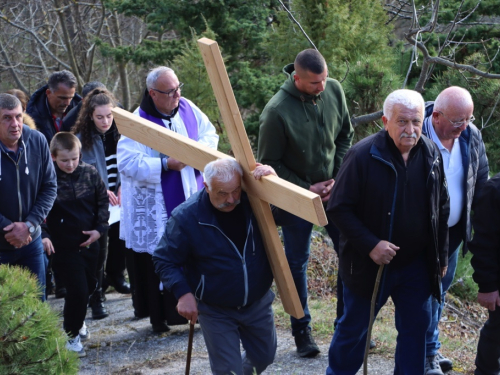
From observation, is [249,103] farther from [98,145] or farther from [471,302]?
[471,302]

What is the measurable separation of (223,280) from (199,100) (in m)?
4.25

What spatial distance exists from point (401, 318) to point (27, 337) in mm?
2215

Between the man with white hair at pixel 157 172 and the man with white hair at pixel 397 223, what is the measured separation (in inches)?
64.9

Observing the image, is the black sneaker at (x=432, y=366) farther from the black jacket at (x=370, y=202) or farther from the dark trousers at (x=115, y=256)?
the dark trousers at (x=115, y=256)

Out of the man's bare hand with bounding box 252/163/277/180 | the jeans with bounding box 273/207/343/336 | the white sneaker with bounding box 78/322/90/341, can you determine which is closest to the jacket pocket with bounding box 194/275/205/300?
the man's bare hand with bounding box 252/163/277/180

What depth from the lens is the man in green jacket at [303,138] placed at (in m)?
4.76

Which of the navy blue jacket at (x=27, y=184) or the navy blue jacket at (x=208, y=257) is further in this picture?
the navy blue jacket at (x=27, y=184)

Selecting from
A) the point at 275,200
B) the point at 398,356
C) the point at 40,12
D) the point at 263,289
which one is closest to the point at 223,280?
the point at 263,289

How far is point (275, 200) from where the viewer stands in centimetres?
350

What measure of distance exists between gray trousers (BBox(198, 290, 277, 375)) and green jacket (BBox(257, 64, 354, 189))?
1082 mm

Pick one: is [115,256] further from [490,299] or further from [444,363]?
[490,299]

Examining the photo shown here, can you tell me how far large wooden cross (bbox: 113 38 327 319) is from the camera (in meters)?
3.32

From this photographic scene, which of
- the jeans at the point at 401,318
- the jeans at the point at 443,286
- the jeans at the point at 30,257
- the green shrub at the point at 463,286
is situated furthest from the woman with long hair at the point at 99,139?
the green shrub at the point at 463,286

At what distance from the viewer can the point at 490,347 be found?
4.38 metres
